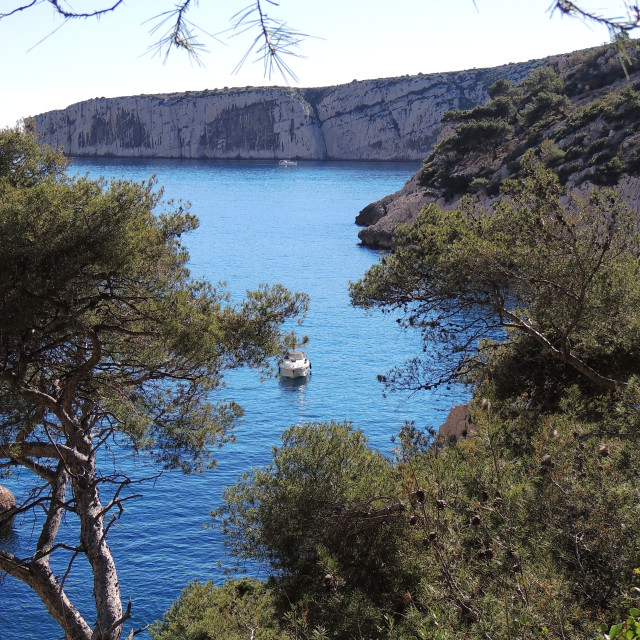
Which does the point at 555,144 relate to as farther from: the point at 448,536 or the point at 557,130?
the point at 448,536

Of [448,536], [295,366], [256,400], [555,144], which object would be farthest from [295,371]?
[555,144]

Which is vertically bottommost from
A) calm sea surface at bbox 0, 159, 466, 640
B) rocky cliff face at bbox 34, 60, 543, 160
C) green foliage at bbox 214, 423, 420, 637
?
calm sea surface at bbox 0, 159, 466, 640

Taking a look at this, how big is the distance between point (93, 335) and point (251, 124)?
14557cm

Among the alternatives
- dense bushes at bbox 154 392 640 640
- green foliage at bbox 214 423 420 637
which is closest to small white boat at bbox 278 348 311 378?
dense bushes at bbox 154 392 640 640

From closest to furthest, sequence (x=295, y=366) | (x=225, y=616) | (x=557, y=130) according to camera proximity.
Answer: (x=225, y=616)
(x=295, y=366)
(x=557, y=130)

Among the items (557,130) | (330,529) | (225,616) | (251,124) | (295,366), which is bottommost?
(295,366)

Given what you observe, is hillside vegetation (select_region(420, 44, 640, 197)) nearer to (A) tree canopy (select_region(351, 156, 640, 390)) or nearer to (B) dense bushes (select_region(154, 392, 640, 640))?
(A) tree canopy (select_region(351, 156, 640, 390))

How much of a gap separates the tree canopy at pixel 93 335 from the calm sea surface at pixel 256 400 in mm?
1448

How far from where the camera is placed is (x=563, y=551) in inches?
221

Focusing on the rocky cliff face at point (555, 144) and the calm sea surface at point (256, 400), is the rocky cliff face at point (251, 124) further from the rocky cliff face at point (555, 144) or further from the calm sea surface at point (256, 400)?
the rocky cliff face at point (555, 144)

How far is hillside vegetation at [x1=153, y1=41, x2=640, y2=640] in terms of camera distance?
5.21 meters

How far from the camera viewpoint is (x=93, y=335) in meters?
8.34

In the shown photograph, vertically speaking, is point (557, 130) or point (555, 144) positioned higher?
point (557, 130)

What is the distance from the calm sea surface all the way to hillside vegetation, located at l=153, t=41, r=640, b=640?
294cm
